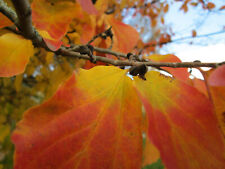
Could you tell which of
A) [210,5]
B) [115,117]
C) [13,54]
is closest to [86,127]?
[115,117]

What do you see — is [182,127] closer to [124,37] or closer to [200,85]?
[200,85]

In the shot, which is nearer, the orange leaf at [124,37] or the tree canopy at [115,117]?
the tree canopy at [115,117]

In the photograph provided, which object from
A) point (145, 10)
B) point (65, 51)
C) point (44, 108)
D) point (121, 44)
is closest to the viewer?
point (44, 108)

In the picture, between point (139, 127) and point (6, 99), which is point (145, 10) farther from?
point (139, 127)

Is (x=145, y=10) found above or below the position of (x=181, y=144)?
above

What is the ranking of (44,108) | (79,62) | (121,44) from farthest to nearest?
1. (79,62)
2. (121,44)
3. (44,108)

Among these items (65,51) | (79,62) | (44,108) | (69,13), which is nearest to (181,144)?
(44,108)

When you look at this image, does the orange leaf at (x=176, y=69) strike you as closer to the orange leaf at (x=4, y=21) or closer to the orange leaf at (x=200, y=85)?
the orange leaf at (x=200, y=85)

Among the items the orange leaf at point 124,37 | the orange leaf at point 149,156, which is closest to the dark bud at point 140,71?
the orange leaf at point 149,156
